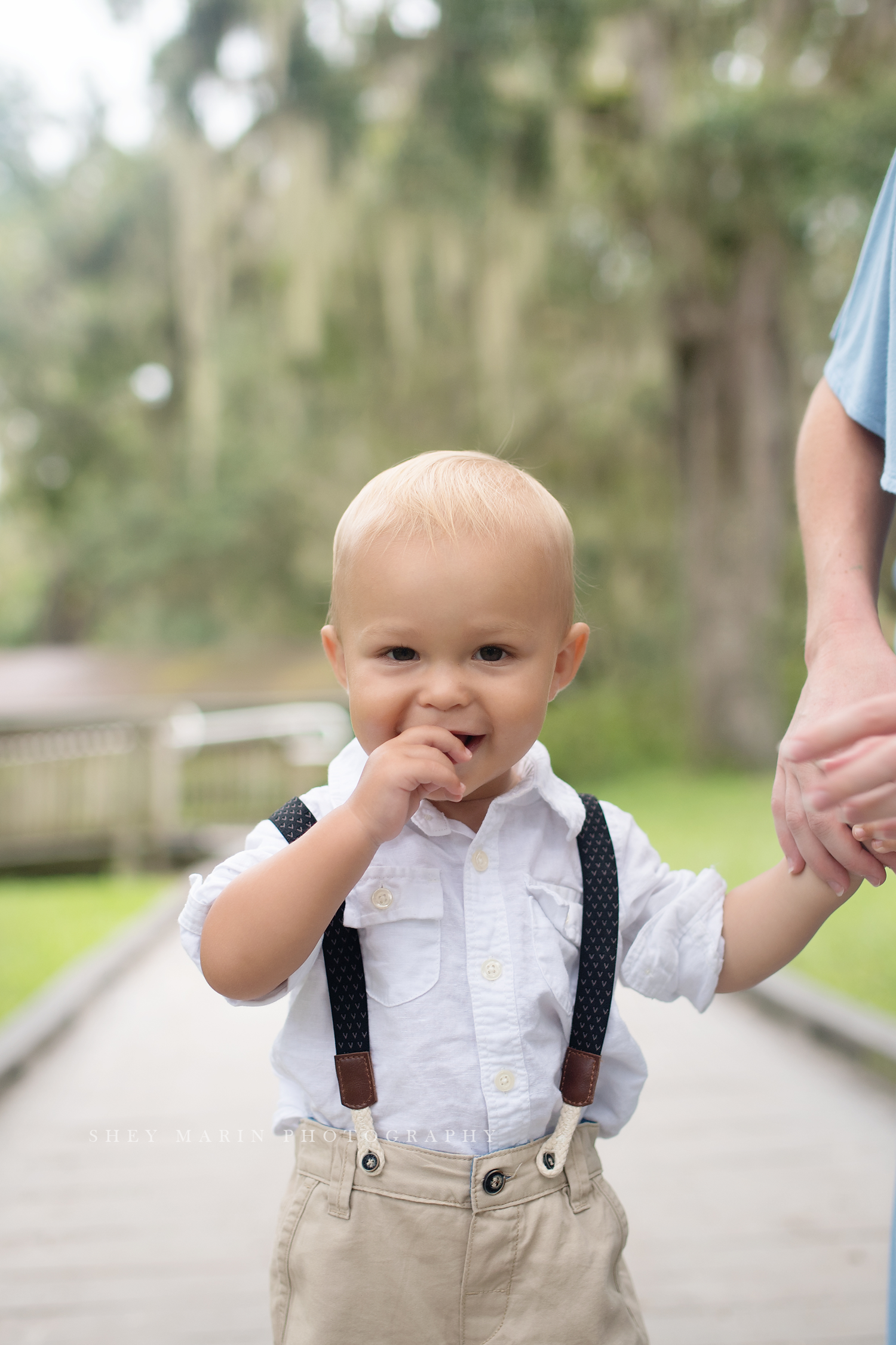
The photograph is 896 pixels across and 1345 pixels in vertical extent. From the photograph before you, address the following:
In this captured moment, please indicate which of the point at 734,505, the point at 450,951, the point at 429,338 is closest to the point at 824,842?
the point at 450,951

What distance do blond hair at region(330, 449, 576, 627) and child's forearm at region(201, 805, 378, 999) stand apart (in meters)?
0.26

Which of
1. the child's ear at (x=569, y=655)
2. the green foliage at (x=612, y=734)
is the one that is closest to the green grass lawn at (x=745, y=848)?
the green foliage at (x=612, y=734)

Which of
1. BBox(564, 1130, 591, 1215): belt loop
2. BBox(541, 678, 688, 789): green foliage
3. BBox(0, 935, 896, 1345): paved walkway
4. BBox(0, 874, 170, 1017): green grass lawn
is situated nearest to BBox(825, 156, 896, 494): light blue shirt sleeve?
BBox(564, 1130, 591, 1215): belt loop

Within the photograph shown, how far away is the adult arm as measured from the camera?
3.75 ft

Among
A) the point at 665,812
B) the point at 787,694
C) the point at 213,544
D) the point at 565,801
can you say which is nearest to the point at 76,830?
the point at 665,812

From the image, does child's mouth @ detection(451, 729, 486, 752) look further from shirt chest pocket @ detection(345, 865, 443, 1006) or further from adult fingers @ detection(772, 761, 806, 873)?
adult fingers @ detection(772, 761, 806, 873)

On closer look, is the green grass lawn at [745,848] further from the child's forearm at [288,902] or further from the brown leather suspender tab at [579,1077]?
the child's forearm at [288,902]

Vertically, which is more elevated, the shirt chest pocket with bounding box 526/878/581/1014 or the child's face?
the child's face

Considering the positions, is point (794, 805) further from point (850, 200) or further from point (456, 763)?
point (850, 200)

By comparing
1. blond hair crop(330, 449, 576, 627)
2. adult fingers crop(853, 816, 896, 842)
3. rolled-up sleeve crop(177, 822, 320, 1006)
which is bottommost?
rolled-up sleeve crop(177, 822, 320, 1006)

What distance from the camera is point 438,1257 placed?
1.13 meters

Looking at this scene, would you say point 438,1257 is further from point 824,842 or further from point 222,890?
point 824,842

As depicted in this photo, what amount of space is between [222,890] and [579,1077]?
1.36 feet

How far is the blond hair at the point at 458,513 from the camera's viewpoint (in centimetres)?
114
